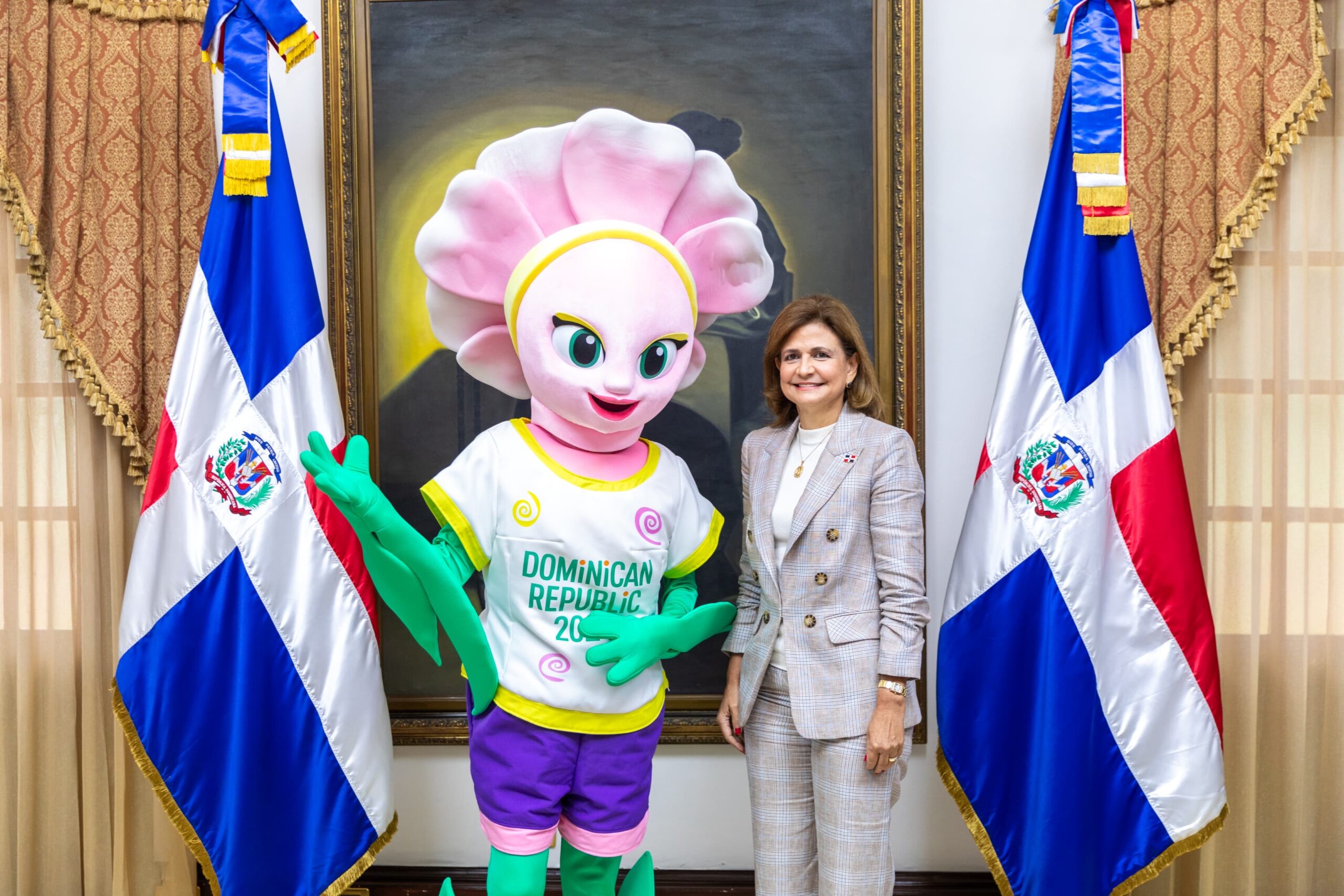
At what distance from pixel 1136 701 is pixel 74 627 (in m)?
2.51

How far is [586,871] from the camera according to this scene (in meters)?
1.62

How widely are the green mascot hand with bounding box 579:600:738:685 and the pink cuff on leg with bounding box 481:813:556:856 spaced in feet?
1.04

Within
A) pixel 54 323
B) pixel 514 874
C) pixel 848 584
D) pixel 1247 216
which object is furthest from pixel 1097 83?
pixel 54 323

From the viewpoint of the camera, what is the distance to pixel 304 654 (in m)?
1.87

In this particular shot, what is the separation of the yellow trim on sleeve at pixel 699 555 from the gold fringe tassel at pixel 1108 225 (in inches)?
38.6

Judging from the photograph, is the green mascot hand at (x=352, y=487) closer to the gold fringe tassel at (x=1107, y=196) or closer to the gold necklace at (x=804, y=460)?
the gold necklace at (x=804, y=460)

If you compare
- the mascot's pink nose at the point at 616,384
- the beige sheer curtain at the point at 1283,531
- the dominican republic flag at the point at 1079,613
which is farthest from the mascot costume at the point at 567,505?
the beige sheer curtain at the point at 1283,531

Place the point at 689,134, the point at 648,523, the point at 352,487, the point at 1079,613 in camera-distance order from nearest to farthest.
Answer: the point at 352,487, the point at 648,523, the point at 1079,613, the point at 689,134

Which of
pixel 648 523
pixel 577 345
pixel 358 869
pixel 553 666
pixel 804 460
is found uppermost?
pixel 577 345

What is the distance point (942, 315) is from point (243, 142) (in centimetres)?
169

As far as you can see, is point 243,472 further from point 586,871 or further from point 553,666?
point 586,871

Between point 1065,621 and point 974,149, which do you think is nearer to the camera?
point 1065,621

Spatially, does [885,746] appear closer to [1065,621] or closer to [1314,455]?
[1065,621]

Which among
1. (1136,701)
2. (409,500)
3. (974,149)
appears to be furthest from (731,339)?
(1136,701)
